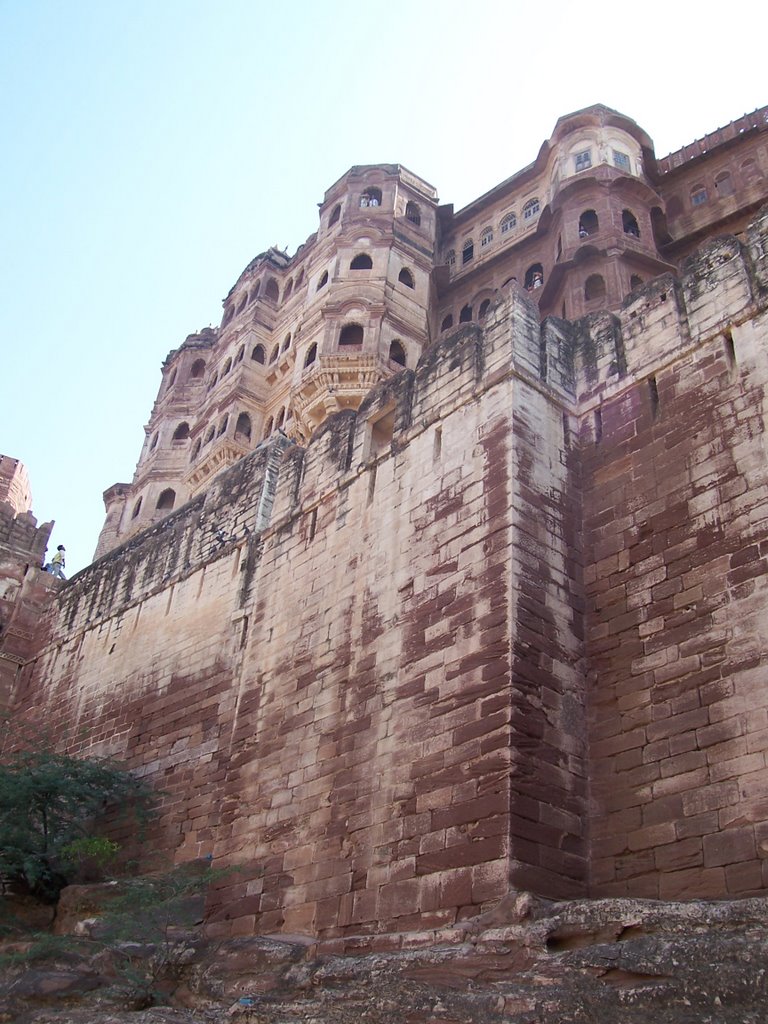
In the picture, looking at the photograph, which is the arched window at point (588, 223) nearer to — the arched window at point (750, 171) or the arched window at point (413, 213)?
the arched window at point (750, 171)

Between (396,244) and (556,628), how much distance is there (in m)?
20.6

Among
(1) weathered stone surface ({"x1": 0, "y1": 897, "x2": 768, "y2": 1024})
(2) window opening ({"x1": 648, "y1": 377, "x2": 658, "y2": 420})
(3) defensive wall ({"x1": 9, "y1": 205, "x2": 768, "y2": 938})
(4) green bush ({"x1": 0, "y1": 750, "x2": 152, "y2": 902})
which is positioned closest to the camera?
(1) weathered stone surface ({"x1": 0, "y1": 897, "x2": 768, "y2": 1024})

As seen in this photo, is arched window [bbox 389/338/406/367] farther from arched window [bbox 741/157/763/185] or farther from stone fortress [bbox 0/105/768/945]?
stone fortress [bbox 0/105/768/945]

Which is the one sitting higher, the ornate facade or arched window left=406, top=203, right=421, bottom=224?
arched window left=406, top=203, right=421, bottom=224

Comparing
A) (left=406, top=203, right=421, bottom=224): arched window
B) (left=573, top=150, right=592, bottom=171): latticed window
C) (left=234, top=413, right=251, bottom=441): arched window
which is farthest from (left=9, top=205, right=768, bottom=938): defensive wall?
(left=406, top=203, right=421, bottom=224): arched window

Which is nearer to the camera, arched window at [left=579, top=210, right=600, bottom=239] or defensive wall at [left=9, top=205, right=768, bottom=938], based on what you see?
defensive wall at [left=9, top=205, right=768, bottom=938]

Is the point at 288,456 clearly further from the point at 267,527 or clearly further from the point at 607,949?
the point at 607,949

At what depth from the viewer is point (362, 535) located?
37.7 feet

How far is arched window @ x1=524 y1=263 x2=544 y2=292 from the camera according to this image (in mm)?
26706

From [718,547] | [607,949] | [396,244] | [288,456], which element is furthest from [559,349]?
[396,244]

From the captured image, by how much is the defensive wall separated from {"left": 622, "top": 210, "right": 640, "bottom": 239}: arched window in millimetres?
14206

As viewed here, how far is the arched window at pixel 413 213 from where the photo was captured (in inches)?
1158

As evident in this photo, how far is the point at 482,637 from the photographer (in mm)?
8875

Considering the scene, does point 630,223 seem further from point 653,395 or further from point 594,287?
point 653,395
